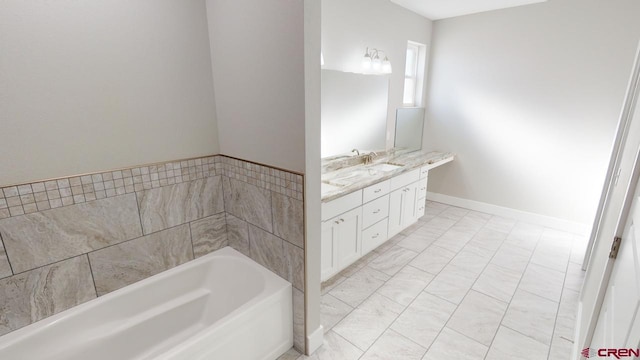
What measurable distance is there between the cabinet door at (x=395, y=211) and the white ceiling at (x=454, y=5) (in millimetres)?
2179

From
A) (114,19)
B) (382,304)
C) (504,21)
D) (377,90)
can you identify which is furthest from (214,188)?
(504,21)

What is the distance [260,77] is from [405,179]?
2.06m

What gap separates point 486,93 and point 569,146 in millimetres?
1119

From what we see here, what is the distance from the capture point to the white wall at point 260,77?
1.49m

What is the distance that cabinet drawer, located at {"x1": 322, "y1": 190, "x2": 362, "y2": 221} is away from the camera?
223cm

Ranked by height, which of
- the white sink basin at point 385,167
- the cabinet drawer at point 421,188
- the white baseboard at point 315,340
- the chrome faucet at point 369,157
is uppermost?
the chrome faucet at point 369,157

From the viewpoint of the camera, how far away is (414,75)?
4.27 m

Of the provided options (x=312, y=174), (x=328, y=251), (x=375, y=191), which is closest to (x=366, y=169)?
(x=375, y=191)

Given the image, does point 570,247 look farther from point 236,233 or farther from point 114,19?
point 114,19

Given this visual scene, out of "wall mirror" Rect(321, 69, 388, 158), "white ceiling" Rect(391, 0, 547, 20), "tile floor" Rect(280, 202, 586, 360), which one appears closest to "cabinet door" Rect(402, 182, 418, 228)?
"tile floor" Rect(280, 202, 586, 360)

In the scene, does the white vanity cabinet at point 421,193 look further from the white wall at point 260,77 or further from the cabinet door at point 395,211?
the white wall at point 260,77

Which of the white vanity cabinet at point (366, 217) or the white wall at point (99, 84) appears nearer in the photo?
the white wall at point (99, 84)

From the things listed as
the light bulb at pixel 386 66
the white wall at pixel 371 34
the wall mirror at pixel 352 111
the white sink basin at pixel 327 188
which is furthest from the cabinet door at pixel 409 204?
the light bulb at pixel 386 66

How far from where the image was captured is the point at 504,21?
3.54 meters
